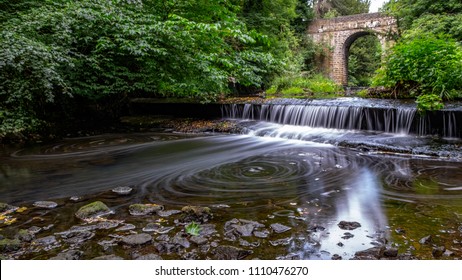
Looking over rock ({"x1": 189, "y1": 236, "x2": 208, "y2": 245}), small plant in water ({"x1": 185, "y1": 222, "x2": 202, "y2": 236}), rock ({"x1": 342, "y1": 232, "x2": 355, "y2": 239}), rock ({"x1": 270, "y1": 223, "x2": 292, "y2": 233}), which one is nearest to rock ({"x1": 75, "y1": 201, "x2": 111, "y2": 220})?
small plant in water ({"x1": 185, "y1": 222, "x2": 202, "y2": 236})

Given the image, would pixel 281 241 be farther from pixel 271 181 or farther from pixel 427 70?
pixel 427 70

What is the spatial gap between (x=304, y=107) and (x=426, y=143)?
394 cm

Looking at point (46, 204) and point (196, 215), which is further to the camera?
point (46, 204)

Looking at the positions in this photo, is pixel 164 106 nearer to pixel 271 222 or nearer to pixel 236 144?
pixel 236 144

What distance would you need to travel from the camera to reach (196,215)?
306 cm

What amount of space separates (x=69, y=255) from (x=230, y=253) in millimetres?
1211

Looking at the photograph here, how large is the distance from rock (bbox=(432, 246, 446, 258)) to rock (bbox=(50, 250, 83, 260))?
8.70ft

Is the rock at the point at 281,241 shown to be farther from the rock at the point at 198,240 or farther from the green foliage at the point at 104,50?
the green foliage at the point at 104,50

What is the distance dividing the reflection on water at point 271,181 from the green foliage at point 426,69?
3.82 metres

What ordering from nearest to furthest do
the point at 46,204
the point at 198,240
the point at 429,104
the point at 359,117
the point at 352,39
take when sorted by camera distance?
the point at 198,240 → the point at 46,204 → the point at 429,104 → the point at 359,117 → the point at 352,39

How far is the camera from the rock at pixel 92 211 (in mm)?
3166

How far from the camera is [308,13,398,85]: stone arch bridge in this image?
21422 millimetres

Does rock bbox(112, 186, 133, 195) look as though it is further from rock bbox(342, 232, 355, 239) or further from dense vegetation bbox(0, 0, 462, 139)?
dense vegetation bbox(0, 0, 462, 139)

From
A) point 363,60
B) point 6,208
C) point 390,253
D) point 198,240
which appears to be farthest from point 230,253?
point 363,60
